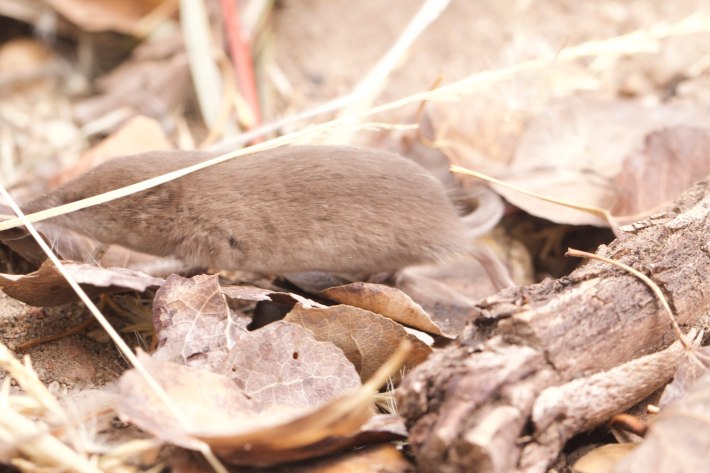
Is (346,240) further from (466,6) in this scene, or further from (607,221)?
(466,6)

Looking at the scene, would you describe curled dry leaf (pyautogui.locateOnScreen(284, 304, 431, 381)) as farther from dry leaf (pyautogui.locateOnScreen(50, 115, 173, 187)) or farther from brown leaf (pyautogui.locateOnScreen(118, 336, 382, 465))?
dry leaf (pyautogui.locateOnScreen(50, 115, 173, 187))

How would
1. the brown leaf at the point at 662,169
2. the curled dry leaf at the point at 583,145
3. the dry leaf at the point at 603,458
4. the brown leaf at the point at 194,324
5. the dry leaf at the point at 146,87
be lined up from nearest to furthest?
the dry leaf at the point at 603,458 → the brown leaf at the point at 194,324 → the brown leaf at the point at 662,169 → the curled dry leaf at the point at 583,145 → the dry leaf at the point at 146,87

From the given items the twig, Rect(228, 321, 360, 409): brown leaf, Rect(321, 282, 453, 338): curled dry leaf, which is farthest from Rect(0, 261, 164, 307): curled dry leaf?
the twig

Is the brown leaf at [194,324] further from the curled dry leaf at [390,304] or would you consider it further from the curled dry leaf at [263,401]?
the curled dry leaf at [390,304]

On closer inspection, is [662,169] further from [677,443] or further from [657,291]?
[677,443]

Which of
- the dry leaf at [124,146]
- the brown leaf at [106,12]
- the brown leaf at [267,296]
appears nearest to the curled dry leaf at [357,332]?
the brown leaf at [267,296]

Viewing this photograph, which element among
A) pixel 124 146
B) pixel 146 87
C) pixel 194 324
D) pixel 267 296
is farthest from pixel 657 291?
pixel 146 87
